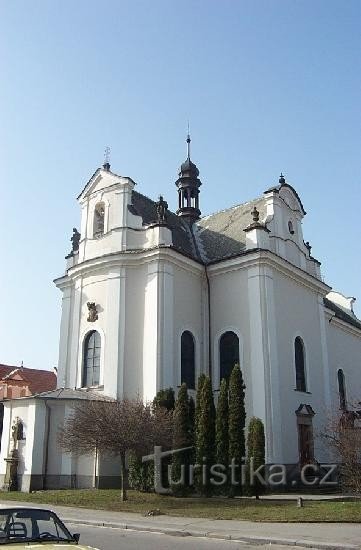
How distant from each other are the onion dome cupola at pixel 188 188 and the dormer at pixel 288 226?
6907 millimetres

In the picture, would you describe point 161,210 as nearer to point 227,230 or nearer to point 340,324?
point 227,230

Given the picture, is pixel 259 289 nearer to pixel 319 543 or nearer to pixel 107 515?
pixel 107 515

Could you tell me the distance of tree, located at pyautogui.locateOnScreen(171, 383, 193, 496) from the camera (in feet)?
65.8

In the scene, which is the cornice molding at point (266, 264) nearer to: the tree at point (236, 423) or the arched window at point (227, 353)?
the arched window at point (227, 353)

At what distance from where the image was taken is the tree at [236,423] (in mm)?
20438

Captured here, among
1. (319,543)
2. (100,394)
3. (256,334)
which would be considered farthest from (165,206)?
(319,543)

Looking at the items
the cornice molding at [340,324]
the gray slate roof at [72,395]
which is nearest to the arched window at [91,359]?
the gray slate roof at [72,395]

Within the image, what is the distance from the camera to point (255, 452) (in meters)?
21.0

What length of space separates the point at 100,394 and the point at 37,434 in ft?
11.3

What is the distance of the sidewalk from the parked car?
6.21 meters

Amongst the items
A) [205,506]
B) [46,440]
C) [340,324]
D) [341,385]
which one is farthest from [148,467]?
[340,324]

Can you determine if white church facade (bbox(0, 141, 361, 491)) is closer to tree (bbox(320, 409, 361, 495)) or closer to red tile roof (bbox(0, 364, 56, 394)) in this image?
tree (bbox(320, 409, 361, 495))

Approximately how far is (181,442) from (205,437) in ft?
2.98

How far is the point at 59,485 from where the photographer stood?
2295 cm
